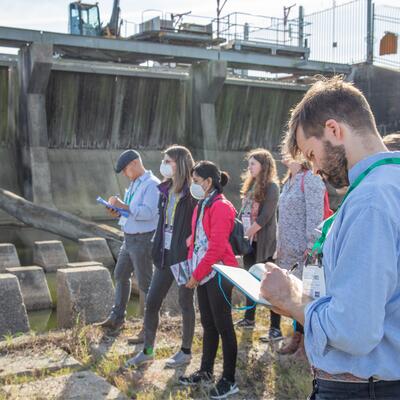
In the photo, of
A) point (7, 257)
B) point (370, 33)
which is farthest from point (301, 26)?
point (7, 257)

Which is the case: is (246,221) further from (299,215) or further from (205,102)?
(205,102)

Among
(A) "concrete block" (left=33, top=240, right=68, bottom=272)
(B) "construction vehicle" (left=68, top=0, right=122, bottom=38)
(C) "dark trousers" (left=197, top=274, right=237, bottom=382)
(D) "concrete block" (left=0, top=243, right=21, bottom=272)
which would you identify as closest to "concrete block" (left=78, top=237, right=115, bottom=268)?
(A) "concrete block" (left=33, top=240, right=68, bottom=272)

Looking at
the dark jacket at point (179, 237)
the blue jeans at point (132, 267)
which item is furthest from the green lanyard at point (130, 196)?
the dark jacket at point (179, 237)

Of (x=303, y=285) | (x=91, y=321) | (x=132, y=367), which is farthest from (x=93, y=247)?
(x=303, y=285)

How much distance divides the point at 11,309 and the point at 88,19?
2087cm

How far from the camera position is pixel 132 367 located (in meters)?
5.40

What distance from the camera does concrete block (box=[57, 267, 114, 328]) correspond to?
691 cm

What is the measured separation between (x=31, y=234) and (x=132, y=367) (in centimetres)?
918

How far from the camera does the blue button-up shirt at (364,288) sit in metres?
1.85

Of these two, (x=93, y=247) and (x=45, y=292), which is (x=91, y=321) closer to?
(x=45, y=292)

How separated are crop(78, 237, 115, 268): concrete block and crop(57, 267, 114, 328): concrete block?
4371 millimetres

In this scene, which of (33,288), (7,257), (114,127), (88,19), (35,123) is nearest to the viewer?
(33,288)

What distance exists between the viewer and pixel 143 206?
612 cm

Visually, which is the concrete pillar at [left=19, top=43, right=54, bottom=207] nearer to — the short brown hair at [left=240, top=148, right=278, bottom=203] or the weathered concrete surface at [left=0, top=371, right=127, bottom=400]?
the short brown hair at [left=240, top=148, right=278, bottom=203]
